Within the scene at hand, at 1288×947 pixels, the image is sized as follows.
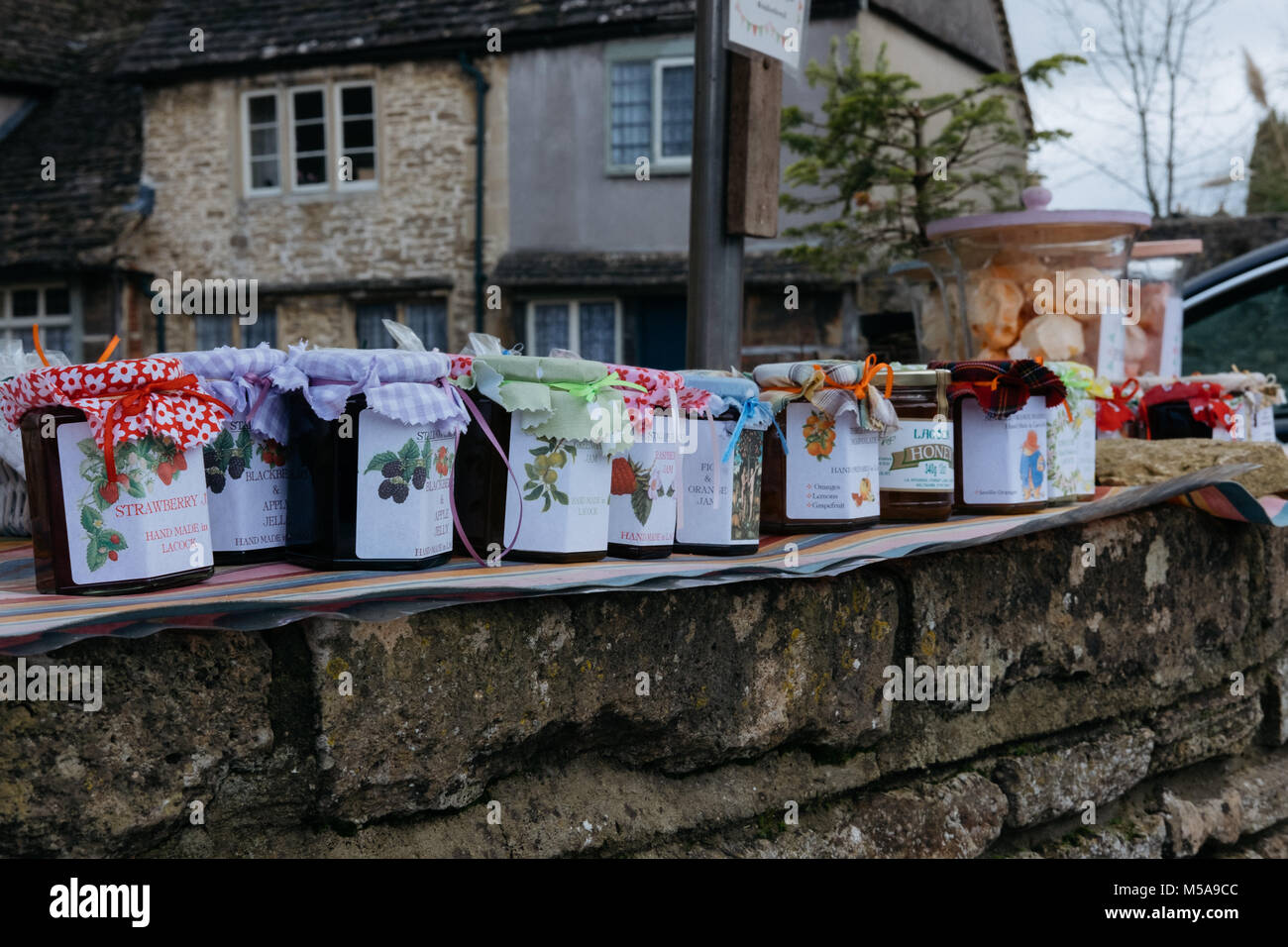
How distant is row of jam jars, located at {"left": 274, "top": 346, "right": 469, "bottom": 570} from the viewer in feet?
5.24

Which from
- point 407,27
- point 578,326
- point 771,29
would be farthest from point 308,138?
point 771,29

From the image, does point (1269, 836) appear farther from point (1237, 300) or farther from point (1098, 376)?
point (1237, 300)

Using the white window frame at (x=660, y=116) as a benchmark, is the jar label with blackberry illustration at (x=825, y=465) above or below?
below

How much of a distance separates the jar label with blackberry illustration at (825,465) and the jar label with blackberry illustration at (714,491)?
18cm

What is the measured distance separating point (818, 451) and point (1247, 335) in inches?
118

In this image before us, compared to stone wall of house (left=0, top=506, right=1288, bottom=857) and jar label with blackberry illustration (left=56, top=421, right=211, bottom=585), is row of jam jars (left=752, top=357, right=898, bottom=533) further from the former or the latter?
jar label with blackberry illustration (left=56, top=421, right=211, bottom=585)

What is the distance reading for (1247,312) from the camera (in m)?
4.42

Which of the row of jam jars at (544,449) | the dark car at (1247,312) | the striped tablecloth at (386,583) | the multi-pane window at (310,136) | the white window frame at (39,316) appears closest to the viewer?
the striped tablecloth at (386,583)

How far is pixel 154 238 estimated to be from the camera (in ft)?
47.4

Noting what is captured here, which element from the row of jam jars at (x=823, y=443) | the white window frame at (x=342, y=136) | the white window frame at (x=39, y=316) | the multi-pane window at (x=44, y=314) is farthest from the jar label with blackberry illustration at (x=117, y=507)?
the multi-pane window at (x=44, y=314)

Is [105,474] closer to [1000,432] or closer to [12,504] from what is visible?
[12,504]

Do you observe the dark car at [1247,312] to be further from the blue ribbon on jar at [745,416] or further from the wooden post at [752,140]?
the blue ribbon on jar at [745,416]

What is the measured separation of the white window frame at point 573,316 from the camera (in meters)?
13.0

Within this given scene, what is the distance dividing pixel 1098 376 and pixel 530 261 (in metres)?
10.4
